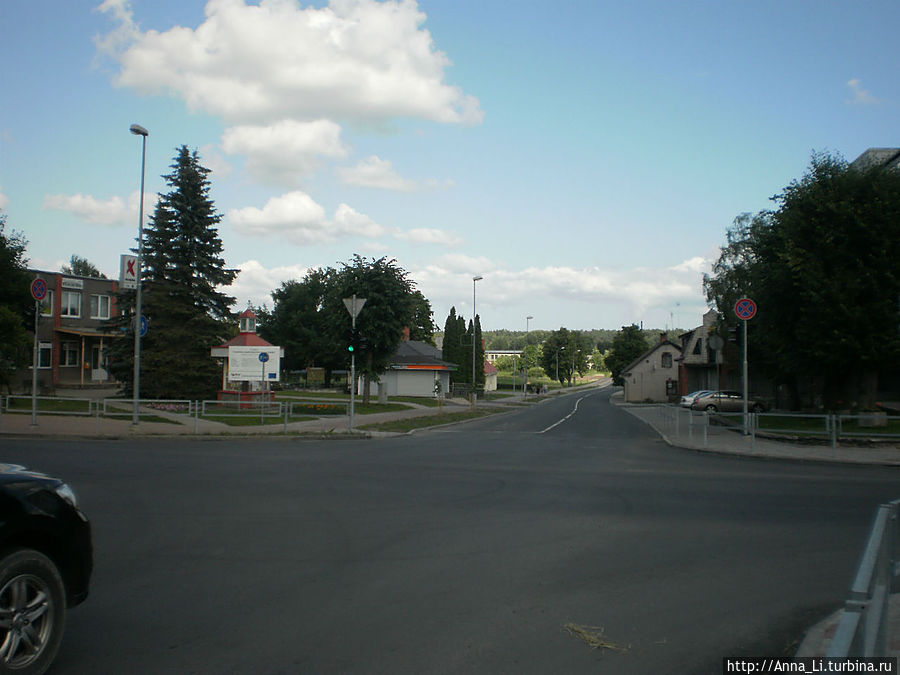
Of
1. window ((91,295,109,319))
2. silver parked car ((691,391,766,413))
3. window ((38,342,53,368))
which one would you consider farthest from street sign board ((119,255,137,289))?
silver parked car ((691,391,766,413))

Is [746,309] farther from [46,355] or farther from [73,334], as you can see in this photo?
[46,355]

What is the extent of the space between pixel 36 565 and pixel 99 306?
177 ft

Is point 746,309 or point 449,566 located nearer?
point 449,566

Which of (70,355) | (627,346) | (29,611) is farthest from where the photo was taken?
(627,346)

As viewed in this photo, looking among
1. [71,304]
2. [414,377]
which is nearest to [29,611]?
[71,304]

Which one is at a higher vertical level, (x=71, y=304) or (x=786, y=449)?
(x=71, y=304)

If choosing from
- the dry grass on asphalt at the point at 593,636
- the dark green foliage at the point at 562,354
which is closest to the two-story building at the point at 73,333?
the dry grass on asphalt at the point at 593,636

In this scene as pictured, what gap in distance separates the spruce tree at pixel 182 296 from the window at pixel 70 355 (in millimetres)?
16867

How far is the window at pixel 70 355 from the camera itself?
162ft

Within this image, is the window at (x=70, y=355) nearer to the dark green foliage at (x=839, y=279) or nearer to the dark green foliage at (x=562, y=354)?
the dark green foliage at (x=839, y=279)

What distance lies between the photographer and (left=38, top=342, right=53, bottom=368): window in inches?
1859

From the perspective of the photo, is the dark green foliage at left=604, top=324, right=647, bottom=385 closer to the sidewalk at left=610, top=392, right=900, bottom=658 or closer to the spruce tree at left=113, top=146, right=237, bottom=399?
the spruce tree at left=113, top=146, right=237, bottom=399

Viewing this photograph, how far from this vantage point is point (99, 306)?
5238 cm

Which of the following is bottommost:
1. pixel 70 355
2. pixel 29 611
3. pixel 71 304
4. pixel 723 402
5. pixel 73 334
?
pixel 723 402
